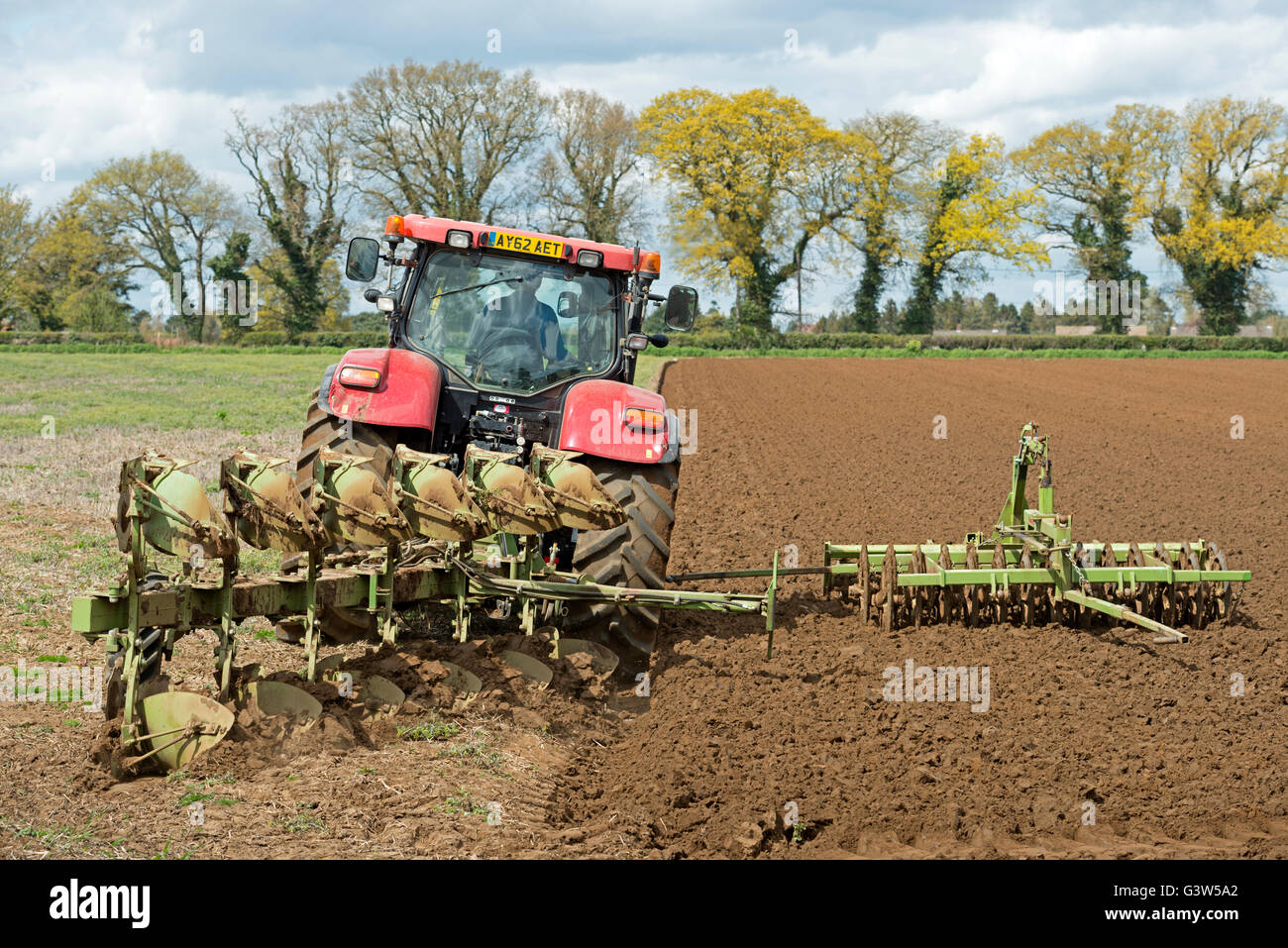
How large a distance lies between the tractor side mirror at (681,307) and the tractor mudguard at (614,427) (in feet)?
2.50

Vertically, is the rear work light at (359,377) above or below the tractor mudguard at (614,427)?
above

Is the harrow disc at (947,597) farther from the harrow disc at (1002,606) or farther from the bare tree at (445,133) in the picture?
the bare tree at (445,133)

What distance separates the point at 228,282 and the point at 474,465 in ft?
163

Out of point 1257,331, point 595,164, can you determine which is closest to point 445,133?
point 595,164

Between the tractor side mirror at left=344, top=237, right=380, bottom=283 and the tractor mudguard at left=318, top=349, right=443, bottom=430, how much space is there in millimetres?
575

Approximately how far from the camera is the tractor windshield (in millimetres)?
6219

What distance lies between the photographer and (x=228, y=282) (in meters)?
50.9

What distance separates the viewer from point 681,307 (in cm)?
644

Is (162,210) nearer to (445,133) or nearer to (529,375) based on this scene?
(445,133)

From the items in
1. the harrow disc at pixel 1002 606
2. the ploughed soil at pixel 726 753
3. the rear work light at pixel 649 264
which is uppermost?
the rear work light at pixel 649 264

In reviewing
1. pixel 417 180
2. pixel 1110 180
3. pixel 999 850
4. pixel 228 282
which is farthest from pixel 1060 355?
pixel 999 850

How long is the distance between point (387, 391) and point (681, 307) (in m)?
1.72

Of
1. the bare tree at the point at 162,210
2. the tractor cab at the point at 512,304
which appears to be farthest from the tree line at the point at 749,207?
the tractor cab at the point at 512,304

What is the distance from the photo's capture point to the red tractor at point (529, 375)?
5457mm
